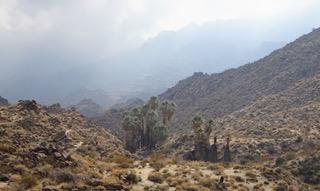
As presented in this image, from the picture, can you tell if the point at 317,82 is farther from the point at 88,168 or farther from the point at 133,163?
the point at 88,168

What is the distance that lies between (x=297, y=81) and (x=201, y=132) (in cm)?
7504

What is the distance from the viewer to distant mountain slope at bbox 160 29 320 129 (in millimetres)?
156000

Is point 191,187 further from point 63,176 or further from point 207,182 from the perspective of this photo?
point 63,176

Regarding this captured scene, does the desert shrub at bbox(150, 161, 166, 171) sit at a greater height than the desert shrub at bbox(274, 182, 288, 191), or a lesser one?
greater

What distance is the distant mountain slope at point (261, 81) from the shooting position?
6142 inches

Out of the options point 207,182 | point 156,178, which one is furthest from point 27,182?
point 207,182

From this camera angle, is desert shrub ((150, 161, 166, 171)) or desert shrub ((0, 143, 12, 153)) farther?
desert shrub ((150, 161, 166, 171))

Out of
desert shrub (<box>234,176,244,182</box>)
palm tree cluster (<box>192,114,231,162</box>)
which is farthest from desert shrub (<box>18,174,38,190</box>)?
palm tree cluster (<box>192,114,231,162</box>)

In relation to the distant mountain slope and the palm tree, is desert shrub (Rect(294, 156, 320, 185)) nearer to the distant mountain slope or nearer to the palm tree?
the palm tree

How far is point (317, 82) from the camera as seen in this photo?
426 feet

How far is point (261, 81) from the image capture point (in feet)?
563

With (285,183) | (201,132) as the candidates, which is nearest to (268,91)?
(201,132)

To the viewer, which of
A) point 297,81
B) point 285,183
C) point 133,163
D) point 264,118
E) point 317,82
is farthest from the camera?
point 297,81

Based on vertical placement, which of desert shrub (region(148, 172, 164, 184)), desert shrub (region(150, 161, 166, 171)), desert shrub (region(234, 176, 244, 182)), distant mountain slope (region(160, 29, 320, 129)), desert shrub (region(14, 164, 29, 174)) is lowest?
desert shrub (region(234, 176, 244, 182))
